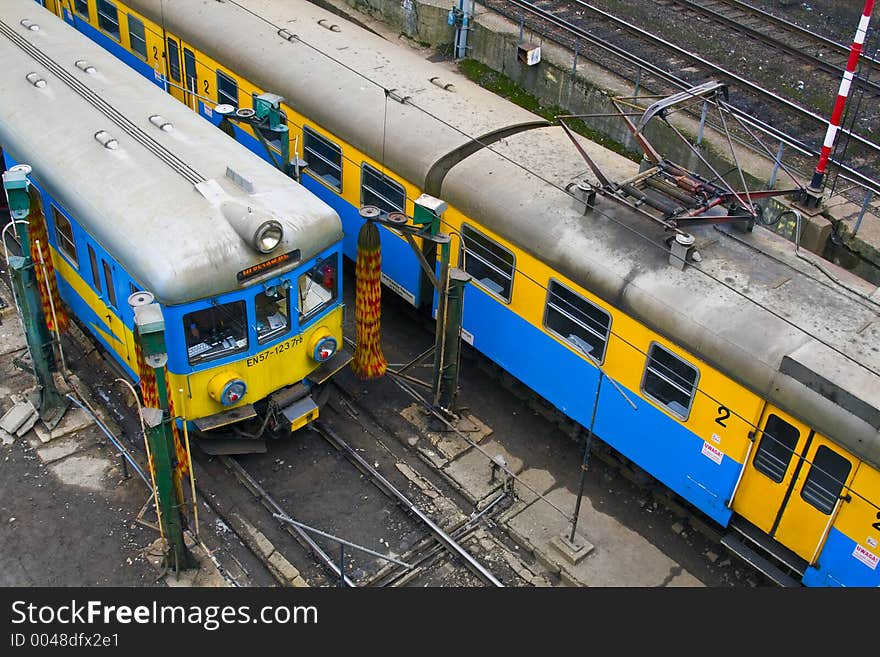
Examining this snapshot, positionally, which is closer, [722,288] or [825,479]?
[825,479]

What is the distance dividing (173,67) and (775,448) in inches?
513

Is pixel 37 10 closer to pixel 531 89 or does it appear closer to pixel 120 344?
pixel 120 344

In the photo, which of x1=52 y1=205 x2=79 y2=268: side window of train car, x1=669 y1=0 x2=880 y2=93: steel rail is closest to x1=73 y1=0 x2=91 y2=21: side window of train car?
x1=52 y1=205 x2=79 y2=268: side window of train car

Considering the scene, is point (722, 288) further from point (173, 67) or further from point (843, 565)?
point (173, 67)

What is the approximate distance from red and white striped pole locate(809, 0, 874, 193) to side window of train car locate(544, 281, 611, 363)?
16.0 feet

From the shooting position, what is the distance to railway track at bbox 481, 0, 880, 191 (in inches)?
749

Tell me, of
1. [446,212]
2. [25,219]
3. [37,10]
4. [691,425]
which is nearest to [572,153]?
[446,212]

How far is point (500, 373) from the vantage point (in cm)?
1474

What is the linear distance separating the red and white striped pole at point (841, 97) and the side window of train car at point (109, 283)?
33.3 feet

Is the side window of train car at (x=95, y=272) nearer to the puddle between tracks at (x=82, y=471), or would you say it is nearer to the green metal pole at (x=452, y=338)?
the puddle between tracks at (x=82, y=471)

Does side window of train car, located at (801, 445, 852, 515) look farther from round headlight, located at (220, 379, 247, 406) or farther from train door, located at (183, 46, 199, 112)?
train door, located at (183, 46, 199, 112)

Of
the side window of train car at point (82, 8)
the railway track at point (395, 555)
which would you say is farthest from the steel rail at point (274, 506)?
the side window of train car at point (82, 8)

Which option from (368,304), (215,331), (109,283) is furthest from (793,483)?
(109,283)

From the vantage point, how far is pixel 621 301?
11.6 meters
